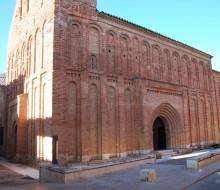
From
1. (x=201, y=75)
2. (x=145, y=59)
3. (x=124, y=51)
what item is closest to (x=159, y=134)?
(x=145, y=59)

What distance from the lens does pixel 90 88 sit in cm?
1586

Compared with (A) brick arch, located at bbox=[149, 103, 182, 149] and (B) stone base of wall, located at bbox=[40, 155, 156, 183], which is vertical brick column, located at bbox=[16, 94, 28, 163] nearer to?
(B) stone base of wall, located at bbox=[40, 155, 156, 183]

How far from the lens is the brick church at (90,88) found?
14625mm

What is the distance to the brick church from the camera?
48.0 ft

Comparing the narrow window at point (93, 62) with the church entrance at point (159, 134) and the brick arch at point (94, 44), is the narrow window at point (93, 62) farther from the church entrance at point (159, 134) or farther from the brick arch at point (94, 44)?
Answer: the church entrance at point (159, 134)

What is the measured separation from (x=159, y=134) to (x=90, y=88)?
30.2 feet

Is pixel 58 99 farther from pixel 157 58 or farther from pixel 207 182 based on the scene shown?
pixel 157 58

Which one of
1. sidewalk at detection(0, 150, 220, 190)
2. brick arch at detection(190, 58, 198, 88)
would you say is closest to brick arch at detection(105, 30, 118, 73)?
sidewalk at detection(0, 150, 220, 190)

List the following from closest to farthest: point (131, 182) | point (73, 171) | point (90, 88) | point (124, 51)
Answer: point (131, 182)
point (73, 171)
point (90, 88)
point (124, 51)

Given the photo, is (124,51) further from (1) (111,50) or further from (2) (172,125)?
(2) (172,125)

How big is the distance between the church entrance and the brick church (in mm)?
87

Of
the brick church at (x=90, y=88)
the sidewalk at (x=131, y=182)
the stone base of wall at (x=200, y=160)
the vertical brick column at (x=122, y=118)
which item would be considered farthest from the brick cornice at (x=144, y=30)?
the sidewalk at (x=131, y=182)

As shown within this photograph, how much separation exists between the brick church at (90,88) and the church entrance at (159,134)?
87mm

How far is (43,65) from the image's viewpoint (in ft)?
51.9
